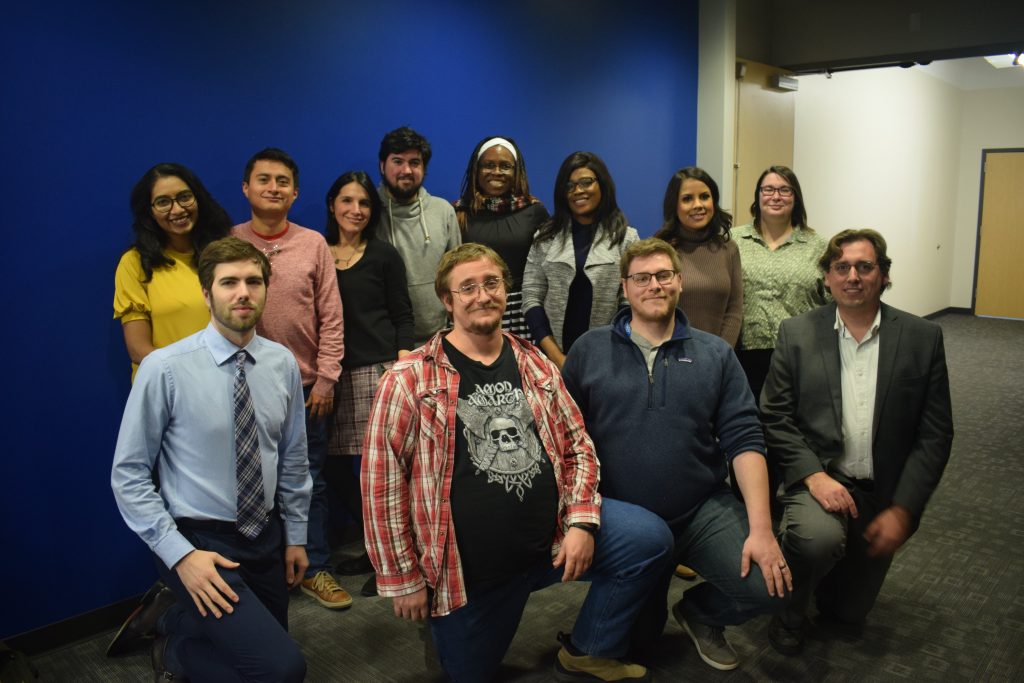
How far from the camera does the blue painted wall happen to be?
2186 mm

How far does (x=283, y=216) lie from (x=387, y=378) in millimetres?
953

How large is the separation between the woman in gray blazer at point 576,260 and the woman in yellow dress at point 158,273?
114cm

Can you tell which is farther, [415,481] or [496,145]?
[496,145]

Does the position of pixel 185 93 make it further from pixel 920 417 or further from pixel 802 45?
pixel 802 45

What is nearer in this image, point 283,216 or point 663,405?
point 663,405

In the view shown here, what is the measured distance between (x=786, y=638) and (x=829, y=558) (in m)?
0.29

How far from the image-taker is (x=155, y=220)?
2.22 meters

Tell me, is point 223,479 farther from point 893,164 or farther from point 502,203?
point 893,164

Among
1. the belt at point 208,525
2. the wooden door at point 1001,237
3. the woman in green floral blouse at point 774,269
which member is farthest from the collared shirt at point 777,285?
the wooden door at point 1001,237

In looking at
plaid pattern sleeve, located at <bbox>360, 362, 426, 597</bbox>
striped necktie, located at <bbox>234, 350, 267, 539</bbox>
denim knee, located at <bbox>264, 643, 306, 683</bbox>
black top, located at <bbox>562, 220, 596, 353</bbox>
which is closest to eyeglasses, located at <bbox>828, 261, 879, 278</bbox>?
black top, located at <bbox>562, 220, 596, 353</bbox>

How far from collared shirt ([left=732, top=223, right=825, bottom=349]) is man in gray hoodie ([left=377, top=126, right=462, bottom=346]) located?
117 centimetres

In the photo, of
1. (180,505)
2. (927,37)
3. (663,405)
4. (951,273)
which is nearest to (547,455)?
(663,405)

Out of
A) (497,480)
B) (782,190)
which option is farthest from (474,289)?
(782,190)

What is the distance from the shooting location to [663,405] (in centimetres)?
200
